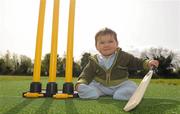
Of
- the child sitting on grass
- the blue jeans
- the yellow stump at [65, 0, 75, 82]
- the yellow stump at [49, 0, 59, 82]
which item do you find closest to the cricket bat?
the blue jeans

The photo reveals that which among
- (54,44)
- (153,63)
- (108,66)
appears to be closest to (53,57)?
(54,44)

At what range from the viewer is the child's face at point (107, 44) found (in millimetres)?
2959

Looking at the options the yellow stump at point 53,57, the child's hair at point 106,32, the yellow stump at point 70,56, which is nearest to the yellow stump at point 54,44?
the yellow stump at point 53,57

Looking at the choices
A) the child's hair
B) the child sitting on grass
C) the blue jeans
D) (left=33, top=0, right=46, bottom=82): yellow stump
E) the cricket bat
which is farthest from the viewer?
the child's hair

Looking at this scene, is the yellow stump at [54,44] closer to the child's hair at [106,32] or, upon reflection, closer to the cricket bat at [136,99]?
the child's hair at [106,32]

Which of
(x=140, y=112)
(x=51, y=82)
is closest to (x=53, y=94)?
(x=51, y=82)

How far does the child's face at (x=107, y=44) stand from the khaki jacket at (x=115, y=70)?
0.06 meters

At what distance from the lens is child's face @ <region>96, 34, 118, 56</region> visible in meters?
2.96

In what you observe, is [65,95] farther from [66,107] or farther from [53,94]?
[66,107]

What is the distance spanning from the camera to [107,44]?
296 centimetres

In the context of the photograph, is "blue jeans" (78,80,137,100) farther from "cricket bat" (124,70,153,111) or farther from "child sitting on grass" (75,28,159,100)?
"cricket bat" (124,70,153,111)

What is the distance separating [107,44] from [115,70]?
0.25 metres

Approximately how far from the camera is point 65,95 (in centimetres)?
264

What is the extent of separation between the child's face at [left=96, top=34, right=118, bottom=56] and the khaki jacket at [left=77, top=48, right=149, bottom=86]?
0.19ft
